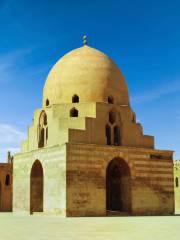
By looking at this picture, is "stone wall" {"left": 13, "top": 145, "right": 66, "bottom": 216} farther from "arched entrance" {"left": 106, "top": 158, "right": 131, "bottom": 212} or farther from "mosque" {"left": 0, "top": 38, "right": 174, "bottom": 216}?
"arched entrance" {"left": 106, "top": 158, "right": 131, "bottom": 212}

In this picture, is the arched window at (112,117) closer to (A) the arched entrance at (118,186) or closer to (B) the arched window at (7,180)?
(A) the arched entrance at (118,186)

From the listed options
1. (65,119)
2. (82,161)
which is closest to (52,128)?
(65,119)

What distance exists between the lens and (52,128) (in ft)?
75.0

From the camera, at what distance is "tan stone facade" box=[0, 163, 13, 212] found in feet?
108

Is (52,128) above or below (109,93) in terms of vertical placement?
below

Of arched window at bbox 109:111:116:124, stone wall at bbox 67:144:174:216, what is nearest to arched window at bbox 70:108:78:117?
arched window at bbox 109:111:116:124

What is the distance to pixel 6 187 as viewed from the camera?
33250 millimetres

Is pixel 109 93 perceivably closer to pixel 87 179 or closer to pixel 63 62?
pixel 63 62

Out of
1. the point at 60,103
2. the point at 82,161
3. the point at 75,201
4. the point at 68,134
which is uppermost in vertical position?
the point at 60,103

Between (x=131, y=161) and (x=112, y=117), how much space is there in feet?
9.07

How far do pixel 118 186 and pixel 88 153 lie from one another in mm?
3616

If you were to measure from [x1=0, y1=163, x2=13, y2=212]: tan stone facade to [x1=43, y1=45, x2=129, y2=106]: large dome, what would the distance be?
33.3ft

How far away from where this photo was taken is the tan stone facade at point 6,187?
1291 inches

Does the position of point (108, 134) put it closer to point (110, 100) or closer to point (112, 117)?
point (112, 117)
